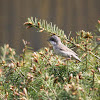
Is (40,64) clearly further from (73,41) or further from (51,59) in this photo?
(73,41)

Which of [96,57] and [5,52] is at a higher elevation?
[5,52]

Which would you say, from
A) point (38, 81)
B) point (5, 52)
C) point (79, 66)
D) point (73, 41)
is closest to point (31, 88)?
point (38, 81)

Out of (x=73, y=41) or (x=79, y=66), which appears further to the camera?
(x=73, y=41)

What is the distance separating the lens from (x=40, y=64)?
2.72 feet

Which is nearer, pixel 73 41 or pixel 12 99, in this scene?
pixel 12 99

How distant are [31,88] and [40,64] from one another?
0.28ft

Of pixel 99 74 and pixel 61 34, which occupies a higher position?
pixel 61 34

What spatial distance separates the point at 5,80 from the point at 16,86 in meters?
0.06

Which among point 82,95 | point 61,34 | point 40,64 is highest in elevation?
point 61,34

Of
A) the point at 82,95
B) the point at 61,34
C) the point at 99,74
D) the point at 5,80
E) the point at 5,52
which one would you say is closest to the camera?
the point at 82,95

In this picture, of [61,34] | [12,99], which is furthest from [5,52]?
[12,99]

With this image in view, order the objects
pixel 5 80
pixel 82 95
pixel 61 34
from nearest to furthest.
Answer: pixel 82 95 → pixel 5 80 → pixel 61 34

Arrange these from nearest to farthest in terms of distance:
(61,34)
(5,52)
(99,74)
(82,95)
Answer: (82,95) < (99,74) < (61,34) < (5,52)

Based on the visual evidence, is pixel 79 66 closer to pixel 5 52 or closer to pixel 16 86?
pixel 16 86
